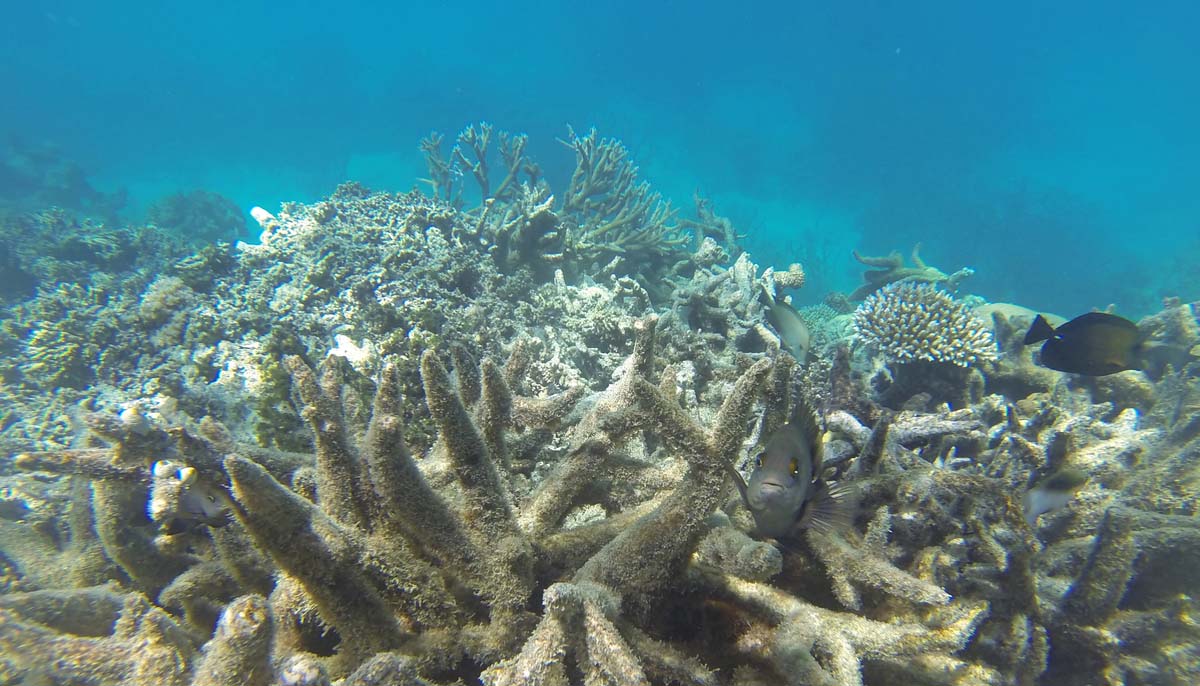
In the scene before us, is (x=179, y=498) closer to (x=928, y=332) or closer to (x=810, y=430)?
(x=810, y=430)

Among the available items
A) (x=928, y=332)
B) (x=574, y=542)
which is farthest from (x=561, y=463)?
(x=928, y=332)

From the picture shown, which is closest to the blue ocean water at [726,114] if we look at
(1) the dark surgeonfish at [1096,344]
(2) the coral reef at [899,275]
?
(2) the coral reef at [899,275]

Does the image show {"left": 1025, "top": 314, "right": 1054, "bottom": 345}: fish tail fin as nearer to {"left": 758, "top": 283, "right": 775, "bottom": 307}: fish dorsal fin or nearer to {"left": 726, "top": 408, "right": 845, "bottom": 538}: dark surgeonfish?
{"left": 758, "top": 283, "right": 775, "bottom": 307}: fish dorsal fin

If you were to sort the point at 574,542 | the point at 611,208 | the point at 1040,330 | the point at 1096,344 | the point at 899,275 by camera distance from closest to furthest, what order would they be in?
the point at 574,542, the point at 1096,344, the point at 1040,330, the point at 611,208, the point at 899,275

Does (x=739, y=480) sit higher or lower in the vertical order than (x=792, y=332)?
lower

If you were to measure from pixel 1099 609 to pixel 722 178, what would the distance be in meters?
50.9

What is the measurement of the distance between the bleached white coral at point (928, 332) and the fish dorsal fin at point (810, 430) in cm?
371

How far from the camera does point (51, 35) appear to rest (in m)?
79.3

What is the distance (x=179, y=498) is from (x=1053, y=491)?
12.8 feet

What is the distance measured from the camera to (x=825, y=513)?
6.75 feet

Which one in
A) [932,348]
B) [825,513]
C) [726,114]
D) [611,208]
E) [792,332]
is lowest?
[825,513]

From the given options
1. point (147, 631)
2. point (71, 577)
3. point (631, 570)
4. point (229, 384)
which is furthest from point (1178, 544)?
point (229, 384)

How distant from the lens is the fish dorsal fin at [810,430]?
6.56 ft

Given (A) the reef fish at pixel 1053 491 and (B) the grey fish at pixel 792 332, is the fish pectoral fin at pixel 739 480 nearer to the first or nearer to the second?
(A) the reef fish at pixel 1053 491
